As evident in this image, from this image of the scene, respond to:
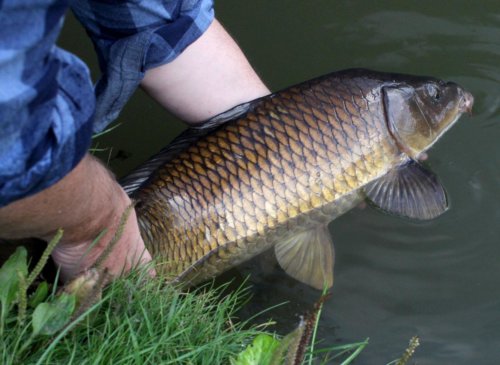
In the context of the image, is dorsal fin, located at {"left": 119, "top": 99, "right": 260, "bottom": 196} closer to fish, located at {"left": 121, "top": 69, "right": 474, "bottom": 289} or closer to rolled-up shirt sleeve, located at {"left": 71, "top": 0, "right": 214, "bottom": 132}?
fish, located at {"left": 121, "top": 69, "right": 474, "bottom": 289}

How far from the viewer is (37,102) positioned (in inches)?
52.3

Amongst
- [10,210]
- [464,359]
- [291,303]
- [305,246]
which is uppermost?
[10,210]

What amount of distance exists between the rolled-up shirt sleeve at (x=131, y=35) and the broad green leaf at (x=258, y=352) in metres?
0.85

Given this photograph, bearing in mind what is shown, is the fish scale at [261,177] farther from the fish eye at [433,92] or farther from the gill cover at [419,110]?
the fish eye at [433,92]

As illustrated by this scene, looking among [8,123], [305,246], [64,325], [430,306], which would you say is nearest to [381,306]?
[430,306]

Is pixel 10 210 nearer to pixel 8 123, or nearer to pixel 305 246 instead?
pixel 8 123

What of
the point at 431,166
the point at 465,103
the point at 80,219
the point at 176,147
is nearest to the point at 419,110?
the point at 465,103

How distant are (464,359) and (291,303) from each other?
1.83 ft

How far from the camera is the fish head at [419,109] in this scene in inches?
103

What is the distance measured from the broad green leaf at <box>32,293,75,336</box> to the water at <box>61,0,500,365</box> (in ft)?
3.44

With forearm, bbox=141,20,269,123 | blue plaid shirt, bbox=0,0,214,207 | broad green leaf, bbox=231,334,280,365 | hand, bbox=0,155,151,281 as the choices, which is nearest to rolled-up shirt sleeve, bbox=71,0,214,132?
blue plaid shirt, bbox=0,0,214,207

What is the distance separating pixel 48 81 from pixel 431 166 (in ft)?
6.45

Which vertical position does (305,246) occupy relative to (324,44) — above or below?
below

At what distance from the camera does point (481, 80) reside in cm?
331
